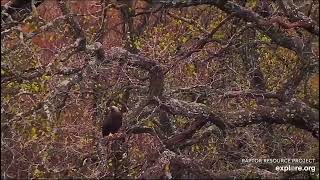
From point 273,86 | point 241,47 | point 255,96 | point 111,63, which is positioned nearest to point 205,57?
point 241,47

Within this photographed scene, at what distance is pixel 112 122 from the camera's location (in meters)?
6.24

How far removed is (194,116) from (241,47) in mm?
2587

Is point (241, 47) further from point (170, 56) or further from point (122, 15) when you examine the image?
point (122, 15)

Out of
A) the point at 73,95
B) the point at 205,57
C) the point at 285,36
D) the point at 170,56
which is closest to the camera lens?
the point at 73,95

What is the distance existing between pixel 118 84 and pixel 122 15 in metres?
3.87

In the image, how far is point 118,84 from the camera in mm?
6461

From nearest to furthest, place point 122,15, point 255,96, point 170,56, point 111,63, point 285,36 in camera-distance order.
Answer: point 111,63 < point 255,96 < point 285,36 < point 170,56 < point 122,15

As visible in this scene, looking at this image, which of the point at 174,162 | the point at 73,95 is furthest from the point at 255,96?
the point at 73,95

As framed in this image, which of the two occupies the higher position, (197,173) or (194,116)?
(194,116)

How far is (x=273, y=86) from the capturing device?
24.8ft

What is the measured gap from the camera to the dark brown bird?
619 centimetres

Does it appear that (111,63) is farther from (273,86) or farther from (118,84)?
(273,86)

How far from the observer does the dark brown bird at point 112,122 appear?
20.3ft

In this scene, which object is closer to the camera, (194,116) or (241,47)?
(194,116)
